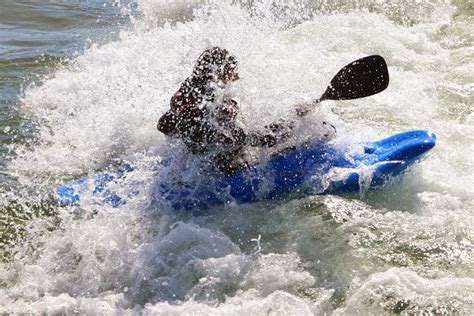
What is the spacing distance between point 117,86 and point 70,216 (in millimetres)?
3033

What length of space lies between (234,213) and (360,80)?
134cm

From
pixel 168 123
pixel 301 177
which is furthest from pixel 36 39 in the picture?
pixel 301 177

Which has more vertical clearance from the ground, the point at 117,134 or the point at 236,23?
the point at 236,23

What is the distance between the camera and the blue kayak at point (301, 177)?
461cm

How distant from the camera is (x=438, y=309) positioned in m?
3.41

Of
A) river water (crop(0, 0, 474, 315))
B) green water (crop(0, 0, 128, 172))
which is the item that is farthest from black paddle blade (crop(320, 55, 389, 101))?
green water (crop(0, 0, 128, 172))

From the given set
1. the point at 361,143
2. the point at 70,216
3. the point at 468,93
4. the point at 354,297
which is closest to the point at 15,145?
the point at 70,216

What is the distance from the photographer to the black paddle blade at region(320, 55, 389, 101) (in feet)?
15.3

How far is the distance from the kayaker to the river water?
0.45 feet

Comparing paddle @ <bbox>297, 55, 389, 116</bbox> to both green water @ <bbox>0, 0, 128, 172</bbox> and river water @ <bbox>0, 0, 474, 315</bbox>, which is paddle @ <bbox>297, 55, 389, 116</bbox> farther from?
green water @ <bbox>0, 0, 128, 172</bbox>

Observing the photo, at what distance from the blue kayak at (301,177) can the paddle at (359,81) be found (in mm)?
381

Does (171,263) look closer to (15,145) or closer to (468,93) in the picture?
(15,145)

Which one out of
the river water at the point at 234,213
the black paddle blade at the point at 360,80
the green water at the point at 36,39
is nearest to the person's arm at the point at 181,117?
the river water at the point at 234,213

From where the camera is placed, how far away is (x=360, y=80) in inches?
185
